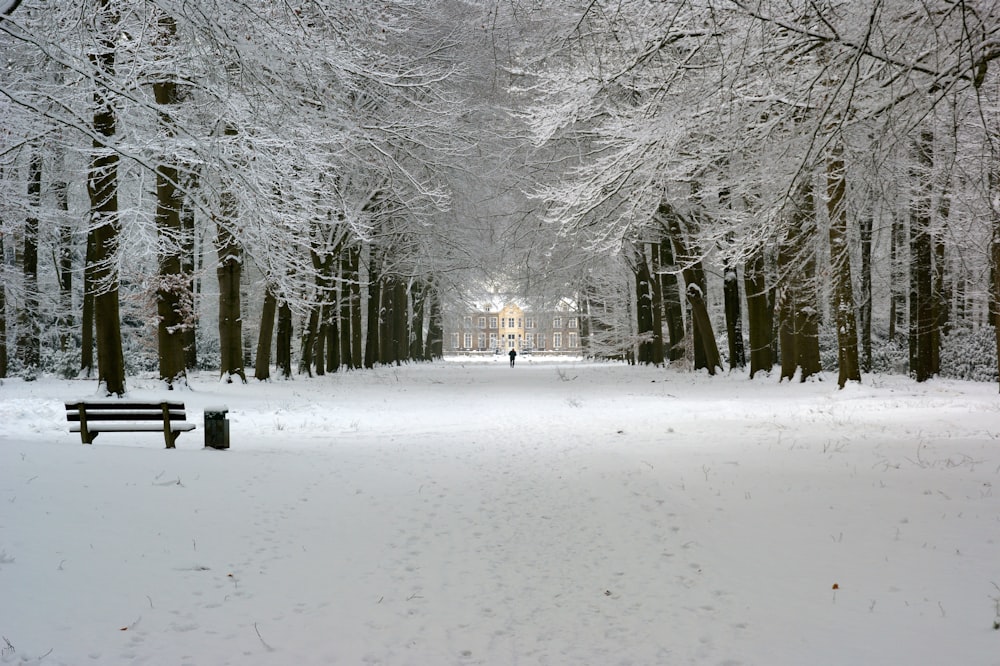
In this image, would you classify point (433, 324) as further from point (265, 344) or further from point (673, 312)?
point (265, 344)

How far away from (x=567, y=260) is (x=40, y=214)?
18.2m

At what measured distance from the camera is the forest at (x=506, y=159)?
23.8ft

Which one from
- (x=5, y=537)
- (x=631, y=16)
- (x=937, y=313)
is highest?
(x=631, y=16)

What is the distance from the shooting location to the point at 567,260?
2870cm

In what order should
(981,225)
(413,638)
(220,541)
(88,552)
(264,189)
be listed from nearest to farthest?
(413,638) → (88,552) → (220,541) → (264,189) → (981,225)

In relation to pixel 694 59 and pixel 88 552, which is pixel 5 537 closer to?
pixel 88 552

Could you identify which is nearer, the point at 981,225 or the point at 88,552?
the point at 88,552

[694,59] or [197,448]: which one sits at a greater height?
[694,59]

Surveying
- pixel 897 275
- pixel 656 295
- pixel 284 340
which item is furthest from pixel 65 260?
pixel 897 275

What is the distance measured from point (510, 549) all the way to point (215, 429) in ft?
17.9

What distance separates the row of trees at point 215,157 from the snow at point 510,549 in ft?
12.3

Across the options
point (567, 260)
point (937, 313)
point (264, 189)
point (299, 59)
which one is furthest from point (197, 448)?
point (567, 260)

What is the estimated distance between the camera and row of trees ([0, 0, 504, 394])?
8.16m

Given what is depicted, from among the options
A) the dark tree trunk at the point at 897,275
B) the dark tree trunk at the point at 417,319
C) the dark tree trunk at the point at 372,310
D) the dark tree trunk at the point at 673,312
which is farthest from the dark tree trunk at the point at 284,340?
Answer: the dark tree trunk at the point at 897,275
